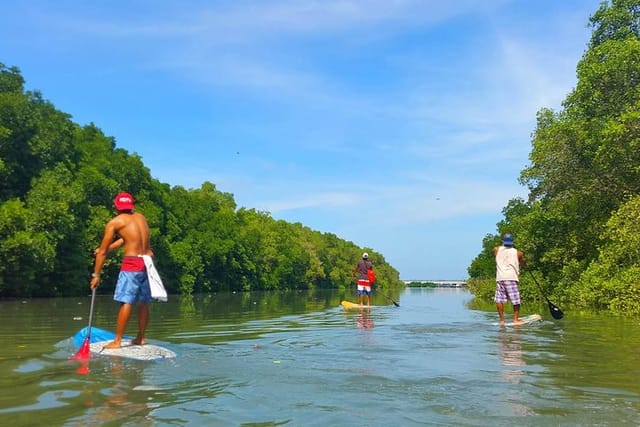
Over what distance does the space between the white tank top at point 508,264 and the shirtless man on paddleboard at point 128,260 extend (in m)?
8.35

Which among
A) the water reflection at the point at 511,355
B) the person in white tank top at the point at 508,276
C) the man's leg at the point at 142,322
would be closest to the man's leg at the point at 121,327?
the man's leg at the point at 142,322

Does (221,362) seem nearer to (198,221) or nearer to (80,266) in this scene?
(80,266)

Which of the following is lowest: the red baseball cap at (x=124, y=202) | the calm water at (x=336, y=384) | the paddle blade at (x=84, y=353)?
the calm water at (x=336, y=384)

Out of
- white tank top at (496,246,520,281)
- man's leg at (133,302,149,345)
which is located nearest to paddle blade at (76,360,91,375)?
man's leg at (133,302,149,345)

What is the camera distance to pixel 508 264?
43.4 ft

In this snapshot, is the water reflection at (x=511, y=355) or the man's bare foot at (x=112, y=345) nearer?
the water reflection at (x=511, y=355)

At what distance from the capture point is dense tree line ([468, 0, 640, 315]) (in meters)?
20.0

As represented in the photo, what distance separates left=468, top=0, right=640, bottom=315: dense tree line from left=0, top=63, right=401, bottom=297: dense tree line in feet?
91.9

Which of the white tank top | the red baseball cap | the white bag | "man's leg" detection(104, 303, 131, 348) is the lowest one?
"man's leg" detection(104, 303, 131, 348)

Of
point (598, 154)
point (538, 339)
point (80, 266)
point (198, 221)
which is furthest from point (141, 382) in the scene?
point (198, 221)

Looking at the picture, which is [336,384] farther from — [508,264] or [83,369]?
[508,264]

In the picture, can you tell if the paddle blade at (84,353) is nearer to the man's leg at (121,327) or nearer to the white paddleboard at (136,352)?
the white paddleboard at (136,352)

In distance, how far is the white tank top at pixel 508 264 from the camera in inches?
518

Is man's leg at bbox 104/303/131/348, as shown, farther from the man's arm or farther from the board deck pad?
the man's arm
